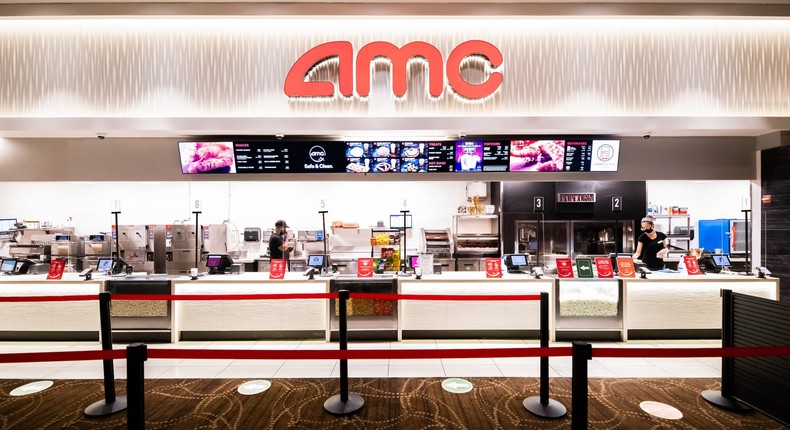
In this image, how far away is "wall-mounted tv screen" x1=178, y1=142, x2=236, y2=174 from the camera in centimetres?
548

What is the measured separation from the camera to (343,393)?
3.17 m

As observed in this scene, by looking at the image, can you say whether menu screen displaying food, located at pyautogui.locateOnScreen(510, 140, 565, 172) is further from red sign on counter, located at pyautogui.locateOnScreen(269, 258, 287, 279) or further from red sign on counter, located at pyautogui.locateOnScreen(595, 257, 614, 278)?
red sign on counter, located at pyautogui.locateOnScreen(269, 258, 287, 279)

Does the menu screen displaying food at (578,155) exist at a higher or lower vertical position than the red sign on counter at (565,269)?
higher

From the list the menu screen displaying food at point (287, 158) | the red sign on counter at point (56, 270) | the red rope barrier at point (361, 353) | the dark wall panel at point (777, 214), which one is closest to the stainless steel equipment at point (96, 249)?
the red sign on counter at point (56, 270)

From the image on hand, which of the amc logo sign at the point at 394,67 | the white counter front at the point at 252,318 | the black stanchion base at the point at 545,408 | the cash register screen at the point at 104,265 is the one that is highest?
the amc logo sign at the point at 394,67

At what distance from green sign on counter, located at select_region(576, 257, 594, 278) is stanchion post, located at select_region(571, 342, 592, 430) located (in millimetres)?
3490

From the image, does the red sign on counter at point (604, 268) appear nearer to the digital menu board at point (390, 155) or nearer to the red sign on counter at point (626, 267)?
the red sign on counter at point (626, 267)

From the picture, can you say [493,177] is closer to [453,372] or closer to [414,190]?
[453,372]

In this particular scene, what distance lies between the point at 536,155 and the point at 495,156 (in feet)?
1.88

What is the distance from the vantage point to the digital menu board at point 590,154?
18.1 ft

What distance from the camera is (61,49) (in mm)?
5410

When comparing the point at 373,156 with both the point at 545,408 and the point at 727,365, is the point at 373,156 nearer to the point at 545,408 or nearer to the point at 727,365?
the point at 545,408

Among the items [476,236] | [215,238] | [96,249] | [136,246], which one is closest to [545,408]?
[476,236]

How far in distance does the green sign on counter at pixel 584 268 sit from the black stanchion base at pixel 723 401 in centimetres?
198
